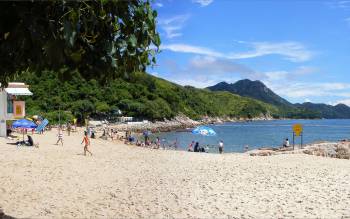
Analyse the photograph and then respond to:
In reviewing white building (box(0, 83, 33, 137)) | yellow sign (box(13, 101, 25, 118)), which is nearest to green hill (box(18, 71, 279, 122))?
yellow sign (box(13, 101, 25, 118))

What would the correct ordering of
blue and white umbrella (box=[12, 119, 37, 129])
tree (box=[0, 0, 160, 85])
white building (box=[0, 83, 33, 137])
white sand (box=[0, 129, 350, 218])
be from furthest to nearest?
1. white building (box=[0, 83, 33, 137])
2. blue and white umbrella (box=[12, 119, 37, 129])
3. white sand (box=[0, 129, 350, 218])
4. tree (box=[0, 0, 160, 85])

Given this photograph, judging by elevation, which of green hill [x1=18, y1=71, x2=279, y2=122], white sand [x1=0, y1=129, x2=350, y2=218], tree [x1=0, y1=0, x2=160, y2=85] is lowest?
white sand [x1=0, y1=129, x2=350, y2=218]

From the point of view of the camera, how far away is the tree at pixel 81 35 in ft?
14.4

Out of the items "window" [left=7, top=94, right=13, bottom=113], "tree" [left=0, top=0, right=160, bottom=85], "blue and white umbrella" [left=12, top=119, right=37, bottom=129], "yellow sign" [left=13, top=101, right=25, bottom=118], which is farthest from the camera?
"yellow sign" [left=13, top=101, right=25, bottom=118]

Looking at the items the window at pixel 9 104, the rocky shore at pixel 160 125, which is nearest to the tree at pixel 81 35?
the window at pixel 9 104

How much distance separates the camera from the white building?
33781 mm

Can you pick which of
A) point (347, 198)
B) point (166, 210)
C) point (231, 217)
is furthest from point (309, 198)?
point (166, 210)

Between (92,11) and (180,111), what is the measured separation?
149 m

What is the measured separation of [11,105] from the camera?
3538 cm

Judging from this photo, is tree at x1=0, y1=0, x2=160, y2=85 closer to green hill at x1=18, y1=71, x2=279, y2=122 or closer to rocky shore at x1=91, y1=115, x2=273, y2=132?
green hill at x1=18, y1=71, x2=279, y2=122

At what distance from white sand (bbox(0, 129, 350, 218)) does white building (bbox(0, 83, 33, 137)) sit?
13.7m

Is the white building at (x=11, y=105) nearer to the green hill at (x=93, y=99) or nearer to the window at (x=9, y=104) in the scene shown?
the window at (x=9, y=104)

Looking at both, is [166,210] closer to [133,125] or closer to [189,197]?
[189,197]

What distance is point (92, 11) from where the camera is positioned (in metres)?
4.84
